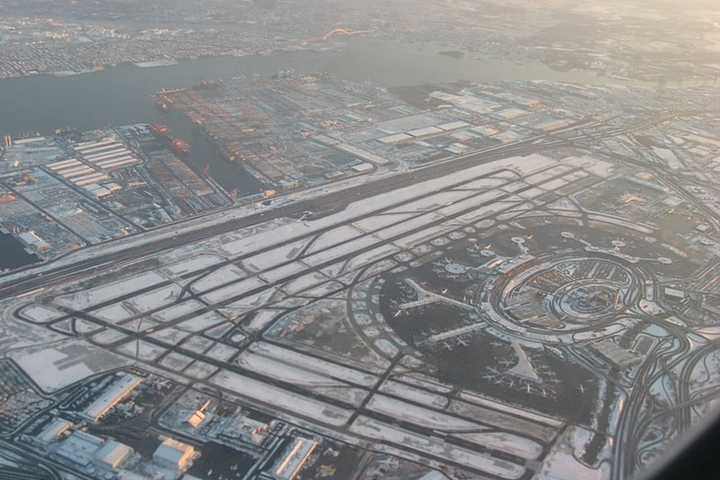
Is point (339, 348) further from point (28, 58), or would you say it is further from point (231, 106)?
point (28, 58)

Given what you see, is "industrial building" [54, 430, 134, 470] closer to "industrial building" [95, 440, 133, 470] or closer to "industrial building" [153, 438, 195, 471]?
"industrial building" [95, 440, 133, 470]

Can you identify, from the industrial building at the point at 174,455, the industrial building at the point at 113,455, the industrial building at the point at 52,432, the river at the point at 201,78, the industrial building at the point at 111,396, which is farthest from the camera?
the river at the point at 201,78

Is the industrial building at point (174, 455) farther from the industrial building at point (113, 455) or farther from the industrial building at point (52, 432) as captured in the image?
the industrial building at point (52, 432)

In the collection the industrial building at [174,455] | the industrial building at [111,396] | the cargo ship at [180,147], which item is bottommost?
the industrial building at [174,455]

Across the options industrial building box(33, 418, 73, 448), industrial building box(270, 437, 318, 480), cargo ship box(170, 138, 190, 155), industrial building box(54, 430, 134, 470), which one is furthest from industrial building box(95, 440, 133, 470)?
cargo ship box(170, 138, 190, 155)

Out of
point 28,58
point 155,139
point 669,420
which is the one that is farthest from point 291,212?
point 28,58

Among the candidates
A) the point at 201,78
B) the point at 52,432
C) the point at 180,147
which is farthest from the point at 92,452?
the point at 201,78

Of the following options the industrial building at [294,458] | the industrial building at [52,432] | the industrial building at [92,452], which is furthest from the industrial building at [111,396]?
the industrial building at [294,458]
